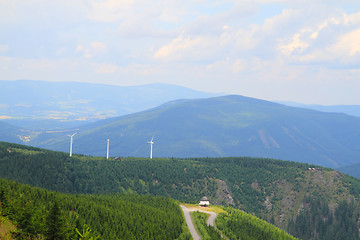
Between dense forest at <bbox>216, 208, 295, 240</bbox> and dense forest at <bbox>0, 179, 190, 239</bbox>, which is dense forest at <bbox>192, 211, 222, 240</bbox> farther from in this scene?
dense forest at <bbox>0, 179, 190, 239</bbox>

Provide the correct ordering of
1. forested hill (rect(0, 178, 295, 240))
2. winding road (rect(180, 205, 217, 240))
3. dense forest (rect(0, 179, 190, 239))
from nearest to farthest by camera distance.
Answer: forested hill (rect(0, 178, 295, 240))
dense forest (rect(0, 179, 190, 239))
winding road (rect(180, 205, 217, 240))

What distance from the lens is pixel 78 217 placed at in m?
89.8

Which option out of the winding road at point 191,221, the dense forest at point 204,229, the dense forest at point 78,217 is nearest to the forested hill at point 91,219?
the dense forest at point 78,217

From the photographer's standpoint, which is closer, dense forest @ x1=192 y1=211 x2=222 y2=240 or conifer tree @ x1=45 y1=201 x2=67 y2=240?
conifer tree @ x1=45 y1=201 x2=67 y2=240

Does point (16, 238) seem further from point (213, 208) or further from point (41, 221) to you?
point (213, 208)

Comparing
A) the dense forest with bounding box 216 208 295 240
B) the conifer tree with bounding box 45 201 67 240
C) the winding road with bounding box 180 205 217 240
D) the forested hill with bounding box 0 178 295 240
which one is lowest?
the dense forest with bounding box 216 208 295 240

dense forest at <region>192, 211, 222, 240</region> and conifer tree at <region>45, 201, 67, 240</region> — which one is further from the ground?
conifer tree at <region>45, 201, 67, 240</region>

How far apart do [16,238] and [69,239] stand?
9.41 metres

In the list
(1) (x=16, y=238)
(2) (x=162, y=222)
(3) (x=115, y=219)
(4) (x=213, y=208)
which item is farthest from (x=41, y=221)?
(4) (x=213, y=208)

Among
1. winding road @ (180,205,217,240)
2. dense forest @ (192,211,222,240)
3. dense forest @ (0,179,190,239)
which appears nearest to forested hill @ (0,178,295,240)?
dense forest @ (0,179,190,239)

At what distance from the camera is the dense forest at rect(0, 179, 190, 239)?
7519 cm

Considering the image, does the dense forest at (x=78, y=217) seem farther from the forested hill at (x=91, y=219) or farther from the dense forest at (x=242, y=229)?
the dense forest at (x=242, y=229)

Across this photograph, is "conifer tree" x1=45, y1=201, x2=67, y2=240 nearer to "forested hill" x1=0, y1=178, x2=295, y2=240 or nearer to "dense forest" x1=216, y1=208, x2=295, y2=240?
"forested hill" x1=0, y1=178, x2=295, y2=240

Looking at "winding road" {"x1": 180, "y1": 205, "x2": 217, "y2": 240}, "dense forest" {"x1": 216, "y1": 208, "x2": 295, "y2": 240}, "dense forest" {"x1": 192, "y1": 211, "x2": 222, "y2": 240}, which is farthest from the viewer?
"dense forest" {"x1": 216, "y1": 208, "x2": 295, "y2": 240}
